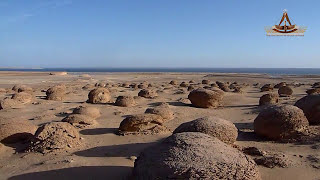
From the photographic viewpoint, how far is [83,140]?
22.7 ft

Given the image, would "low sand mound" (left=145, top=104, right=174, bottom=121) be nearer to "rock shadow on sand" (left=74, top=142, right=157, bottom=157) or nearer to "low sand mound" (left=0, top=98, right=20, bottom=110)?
"rock shadow on sand" (left=74, top=142, right=157, bottom=157)

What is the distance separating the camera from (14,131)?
6805 mm

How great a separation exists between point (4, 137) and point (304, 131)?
7709 millimetres

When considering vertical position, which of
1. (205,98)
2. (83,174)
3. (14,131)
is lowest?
(83,174)

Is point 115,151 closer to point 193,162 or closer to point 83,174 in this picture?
point 83,174

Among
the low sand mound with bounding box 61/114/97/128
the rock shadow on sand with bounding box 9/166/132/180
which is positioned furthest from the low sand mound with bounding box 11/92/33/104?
the rock shadow on sand with bounding box 9/166/132/180

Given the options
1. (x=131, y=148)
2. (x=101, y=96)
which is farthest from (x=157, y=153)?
(x=101, y=96)

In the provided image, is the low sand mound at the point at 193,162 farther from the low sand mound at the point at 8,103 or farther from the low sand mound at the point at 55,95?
the low sand mound at the point at 55,95

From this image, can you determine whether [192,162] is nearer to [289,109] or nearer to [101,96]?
[289,109]

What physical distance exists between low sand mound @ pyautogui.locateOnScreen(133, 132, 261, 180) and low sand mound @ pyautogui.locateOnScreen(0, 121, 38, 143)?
4.15 metres

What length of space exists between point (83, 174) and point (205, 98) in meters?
8.45

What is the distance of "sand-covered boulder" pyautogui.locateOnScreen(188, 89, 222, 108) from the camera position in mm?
12469

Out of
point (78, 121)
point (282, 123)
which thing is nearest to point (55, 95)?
point (78, 121)

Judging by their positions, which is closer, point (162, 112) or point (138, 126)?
point (138, 126)
